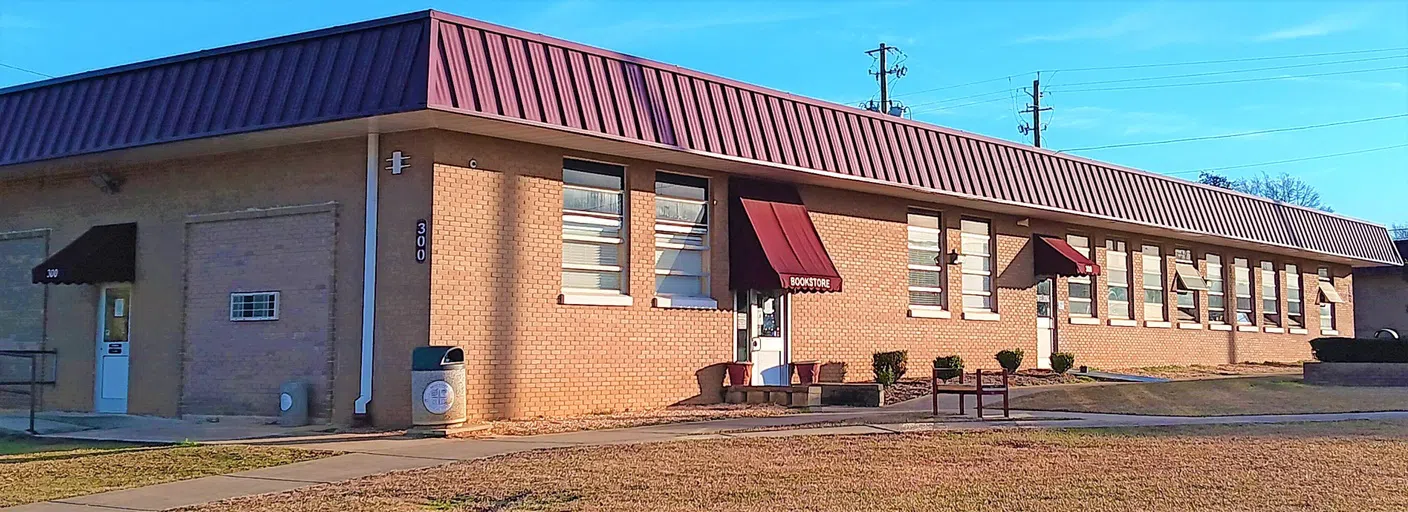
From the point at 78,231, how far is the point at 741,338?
410 inches

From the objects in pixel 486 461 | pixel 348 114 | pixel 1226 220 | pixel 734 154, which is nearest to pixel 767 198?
pixel 734 154

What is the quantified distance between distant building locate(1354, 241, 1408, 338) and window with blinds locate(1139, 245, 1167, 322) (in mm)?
15783

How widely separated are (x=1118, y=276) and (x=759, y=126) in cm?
1440

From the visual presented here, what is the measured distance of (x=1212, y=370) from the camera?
31688mm

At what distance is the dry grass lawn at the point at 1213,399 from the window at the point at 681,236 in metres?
5.22

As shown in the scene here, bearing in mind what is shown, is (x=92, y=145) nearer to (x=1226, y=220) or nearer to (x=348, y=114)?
(x=348, y=114)

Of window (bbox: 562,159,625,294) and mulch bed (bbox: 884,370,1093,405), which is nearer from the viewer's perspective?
window (bbox: 562,159,625,294)

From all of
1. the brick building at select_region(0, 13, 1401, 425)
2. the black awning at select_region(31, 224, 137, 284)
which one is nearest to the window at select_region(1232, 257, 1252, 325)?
the brick building at select_region(0, 13, 1401, 425)

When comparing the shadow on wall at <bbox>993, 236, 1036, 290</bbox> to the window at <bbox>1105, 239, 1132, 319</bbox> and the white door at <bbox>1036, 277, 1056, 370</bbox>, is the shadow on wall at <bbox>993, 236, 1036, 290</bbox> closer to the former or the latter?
the white door at <bbox>1036, 277, 1056, 370</bbox>

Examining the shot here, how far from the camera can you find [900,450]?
13367 millimetres

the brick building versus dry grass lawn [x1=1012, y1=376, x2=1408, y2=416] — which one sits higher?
the brick building

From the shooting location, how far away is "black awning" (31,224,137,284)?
1936 centimetres

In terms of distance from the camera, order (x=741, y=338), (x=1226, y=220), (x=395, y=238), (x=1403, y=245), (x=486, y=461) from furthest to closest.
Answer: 1. (x=1403, y=245)
2. (x=1226, y=220)
3. (x=741, y=338)
4. (x=395, y=238)
5. (x=486, y=461)

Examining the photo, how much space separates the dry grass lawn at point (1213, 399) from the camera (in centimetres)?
1925
